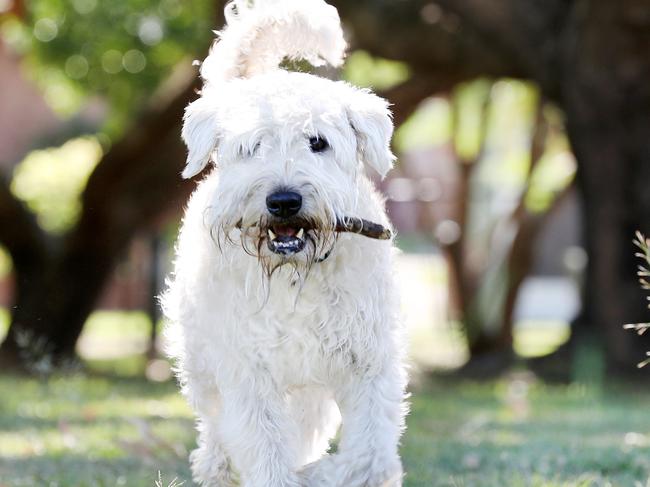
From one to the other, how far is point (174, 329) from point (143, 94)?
38.6 ft

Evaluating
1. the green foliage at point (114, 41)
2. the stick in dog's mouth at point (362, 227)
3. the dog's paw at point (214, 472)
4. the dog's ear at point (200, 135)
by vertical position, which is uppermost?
the green foliage at point (114, 41)

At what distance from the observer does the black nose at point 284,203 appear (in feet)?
14.7

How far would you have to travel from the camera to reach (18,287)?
14742 mm

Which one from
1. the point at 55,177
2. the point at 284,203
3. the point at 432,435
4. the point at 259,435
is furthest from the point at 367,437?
the point at 55,177

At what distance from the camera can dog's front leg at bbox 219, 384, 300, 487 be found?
4.82 metres

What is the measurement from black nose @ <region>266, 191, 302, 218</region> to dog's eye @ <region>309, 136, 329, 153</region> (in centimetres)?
29

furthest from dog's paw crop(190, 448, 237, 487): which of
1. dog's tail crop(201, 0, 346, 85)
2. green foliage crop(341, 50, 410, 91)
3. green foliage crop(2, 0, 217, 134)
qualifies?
green foliage crop(341, 50, 410, 91)

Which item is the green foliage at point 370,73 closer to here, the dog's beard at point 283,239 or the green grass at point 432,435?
the green grass at point 432,435

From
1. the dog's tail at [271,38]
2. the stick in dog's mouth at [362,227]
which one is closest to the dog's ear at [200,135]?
the stick in dog's mouth at [362,227]

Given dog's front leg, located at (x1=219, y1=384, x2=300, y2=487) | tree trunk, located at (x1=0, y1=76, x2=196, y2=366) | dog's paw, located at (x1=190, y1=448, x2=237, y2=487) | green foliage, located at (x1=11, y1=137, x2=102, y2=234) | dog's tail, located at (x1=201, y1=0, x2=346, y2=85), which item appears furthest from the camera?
green foliage, located at (x1=11, y1=137, x2=102, y2=234)

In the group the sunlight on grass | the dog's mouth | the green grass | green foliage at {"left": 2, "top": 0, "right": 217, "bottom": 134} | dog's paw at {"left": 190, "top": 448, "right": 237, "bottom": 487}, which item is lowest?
dog's paw at {"left": 190, "top": 448, "right": 237, "bottom": 487}

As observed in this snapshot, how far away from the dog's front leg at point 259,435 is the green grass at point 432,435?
934 millimetres

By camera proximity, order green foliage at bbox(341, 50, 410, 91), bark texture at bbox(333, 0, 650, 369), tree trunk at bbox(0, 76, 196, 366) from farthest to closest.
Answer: green foliage at bbox(341, 50, 410, 91) < tree trunk at bbox(0, 76, 196, 366) < bark texture at bbox(333, 0, 650, 369)

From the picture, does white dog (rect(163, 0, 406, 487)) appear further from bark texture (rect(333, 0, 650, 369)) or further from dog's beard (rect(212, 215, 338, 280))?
bark texture (rect(333, 0, 650, 369))
